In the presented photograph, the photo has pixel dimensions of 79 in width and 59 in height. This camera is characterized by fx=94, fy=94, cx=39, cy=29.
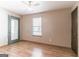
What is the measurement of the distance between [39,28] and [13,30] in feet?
5.46

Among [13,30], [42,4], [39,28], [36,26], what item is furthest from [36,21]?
[42,4]

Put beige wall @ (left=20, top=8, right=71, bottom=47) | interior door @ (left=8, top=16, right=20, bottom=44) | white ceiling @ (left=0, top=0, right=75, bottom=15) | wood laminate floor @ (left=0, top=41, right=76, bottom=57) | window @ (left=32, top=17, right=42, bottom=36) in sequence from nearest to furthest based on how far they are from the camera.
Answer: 1. wood laminate floor @ (left=0, top=41, right=76, bottom=57)
2. white ceiling @ (left=0, top=0, right=75, bottom=15)
3. beige wall @ (left=20, top=8, right=71, bottom=47)
4. interior door @ (left=8, top=16, right=20, bottom=44)
5. window @ (left=32, top=17, right=42, bottom=36)

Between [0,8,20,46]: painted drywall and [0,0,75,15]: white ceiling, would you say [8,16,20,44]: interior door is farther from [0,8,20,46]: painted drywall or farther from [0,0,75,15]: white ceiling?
[0,0,75,15]: white ceiling

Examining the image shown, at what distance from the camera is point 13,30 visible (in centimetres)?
596

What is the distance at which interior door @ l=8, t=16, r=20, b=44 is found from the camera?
5.54 metres

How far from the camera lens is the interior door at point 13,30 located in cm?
554

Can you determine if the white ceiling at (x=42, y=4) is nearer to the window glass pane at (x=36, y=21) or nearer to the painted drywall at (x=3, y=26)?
the painted drywall at (x=3, y=26)

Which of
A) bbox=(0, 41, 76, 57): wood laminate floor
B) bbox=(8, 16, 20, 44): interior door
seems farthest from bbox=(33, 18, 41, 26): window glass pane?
bbox=(0, 41, 76, 57): wood laminate floor

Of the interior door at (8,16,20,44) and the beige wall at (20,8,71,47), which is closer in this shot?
the beige wall at (20,8,71,47)

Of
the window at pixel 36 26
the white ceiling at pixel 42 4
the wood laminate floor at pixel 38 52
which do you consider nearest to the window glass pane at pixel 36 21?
the window at pixel 36 26

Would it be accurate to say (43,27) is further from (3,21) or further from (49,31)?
(3,21)

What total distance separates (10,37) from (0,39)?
0.86 metres

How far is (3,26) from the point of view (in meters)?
4.91

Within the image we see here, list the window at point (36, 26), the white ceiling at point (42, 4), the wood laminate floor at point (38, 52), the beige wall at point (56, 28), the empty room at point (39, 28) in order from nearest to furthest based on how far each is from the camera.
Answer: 1. the wood laminate floor at point (38, 52)
2. the white ceiling at point (42, 4)
3. the empty room at point (39, 28)
4. the beige wall at point (56, 28)
5. the window at point (36, 26)
